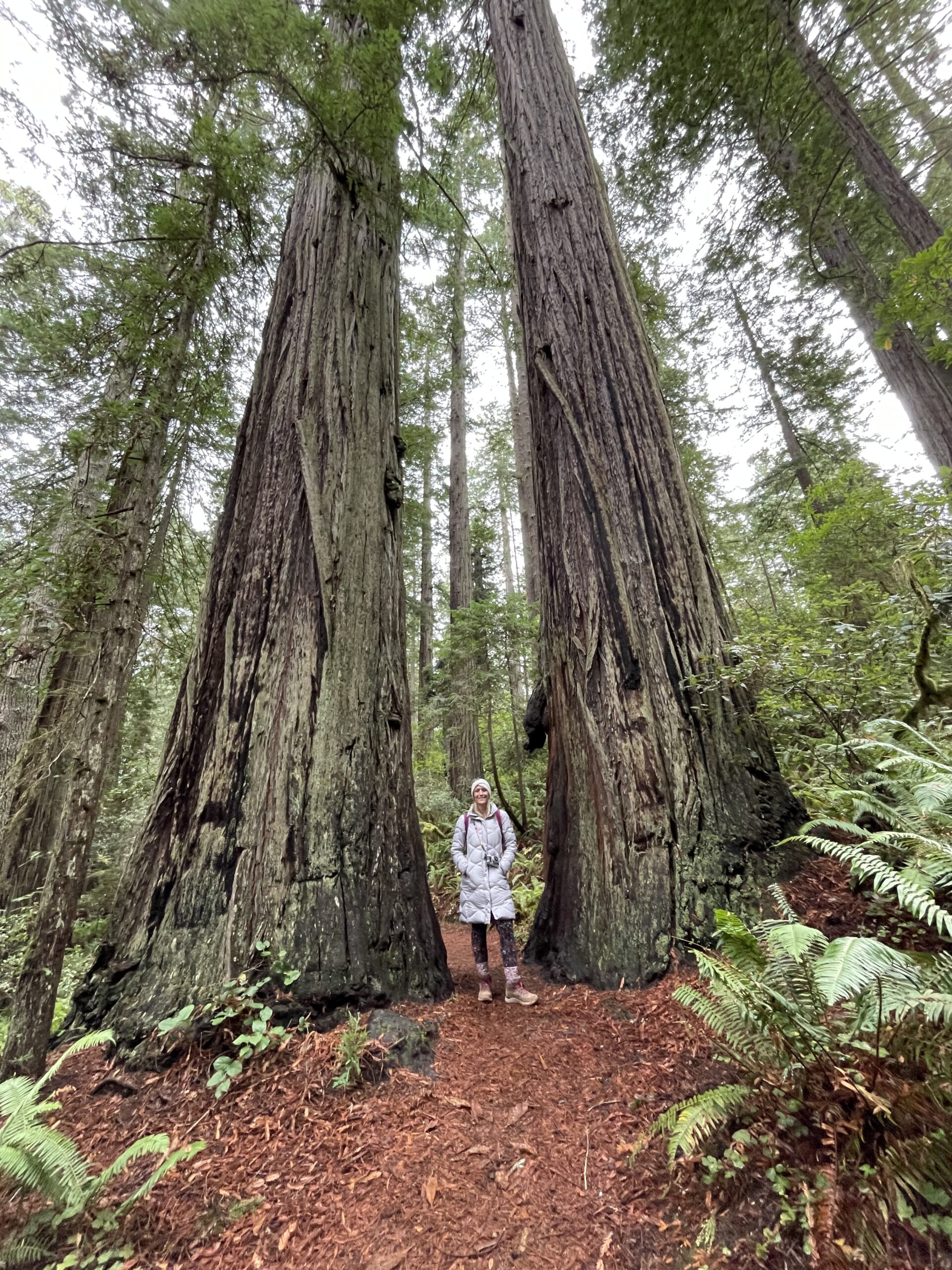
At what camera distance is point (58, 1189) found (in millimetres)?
1615

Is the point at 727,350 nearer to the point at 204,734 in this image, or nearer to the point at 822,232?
the point at 822,232

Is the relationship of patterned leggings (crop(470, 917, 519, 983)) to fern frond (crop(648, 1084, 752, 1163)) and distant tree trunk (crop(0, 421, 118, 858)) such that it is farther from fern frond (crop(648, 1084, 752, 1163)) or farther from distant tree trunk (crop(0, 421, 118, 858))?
distant tree trunk (crop(0, 421, 118, 858))

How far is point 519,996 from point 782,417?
13223mm

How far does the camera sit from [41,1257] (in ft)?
4.96

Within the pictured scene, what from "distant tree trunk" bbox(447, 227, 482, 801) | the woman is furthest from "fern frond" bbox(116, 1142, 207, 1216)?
"distant tree trunk" bbox(447, 227, 482, 801)

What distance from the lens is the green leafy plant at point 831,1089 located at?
4.14 feet

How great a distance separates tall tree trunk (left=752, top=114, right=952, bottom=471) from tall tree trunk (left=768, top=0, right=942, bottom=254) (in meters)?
0.57

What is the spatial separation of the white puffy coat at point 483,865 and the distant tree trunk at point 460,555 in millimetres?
4267

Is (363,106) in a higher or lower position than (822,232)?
lower

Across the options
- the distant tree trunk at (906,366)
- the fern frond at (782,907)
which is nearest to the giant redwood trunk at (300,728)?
the fern frond at (782,907)

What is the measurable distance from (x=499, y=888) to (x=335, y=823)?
150 centimetres

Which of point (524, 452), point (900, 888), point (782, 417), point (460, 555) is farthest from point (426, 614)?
point (900, 888)

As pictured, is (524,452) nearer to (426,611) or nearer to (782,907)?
(426,611)

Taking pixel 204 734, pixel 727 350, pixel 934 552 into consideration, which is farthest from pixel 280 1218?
pixel 727 350
